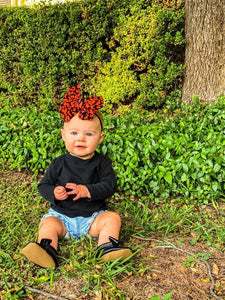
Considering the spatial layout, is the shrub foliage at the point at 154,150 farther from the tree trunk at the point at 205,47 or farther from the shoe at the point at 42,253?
the shoe at the point at 42,253

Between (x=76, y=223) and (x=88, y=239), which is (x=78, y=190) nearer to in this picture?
(x=76, y=223)

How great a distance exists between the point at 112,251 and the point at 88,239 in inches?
19.5

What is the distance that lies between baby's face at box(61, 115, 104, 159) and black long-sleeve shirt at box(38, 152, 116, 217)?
13cm

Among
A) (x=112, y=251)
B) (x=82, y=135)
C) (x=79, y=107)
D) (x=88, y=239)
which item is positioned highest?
(x=79, y=107)

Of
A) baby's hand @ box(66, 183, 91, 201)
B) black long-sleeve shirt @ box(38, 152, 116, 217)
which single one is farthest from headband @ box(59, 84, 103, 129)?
baby's hand @ box(66, 183, 91, 201)

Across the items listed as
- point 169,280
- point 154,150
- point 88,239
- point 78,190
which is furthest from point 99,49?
point 169,280

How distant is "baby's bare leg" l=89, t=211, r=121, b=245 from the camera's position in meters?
2.77

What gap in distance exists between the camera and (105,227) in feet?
9.27

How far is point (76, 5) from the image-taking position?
17.0ft

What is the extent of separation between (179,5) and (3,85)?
10.2 ft

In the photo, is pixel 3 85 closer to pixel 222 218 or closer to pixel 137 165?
pixel 137 165

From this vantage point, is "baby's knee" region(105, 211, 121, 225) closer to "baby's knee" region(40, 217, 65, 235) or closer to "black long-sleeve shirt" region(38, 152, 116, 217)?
"black long-sleeve shirt" region(38, 152, 116, 217)

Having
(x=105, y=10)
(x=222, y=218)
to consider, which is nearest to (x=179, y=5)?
(x=105, y=10)

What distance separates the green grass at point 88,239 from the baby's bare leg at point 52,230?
15 cm
